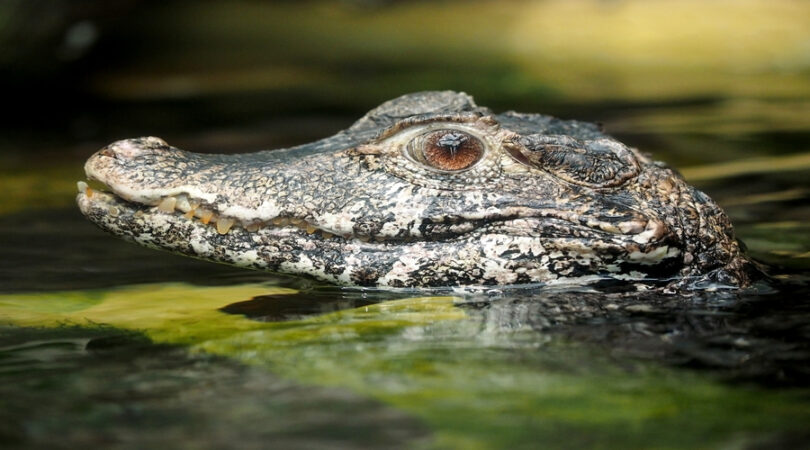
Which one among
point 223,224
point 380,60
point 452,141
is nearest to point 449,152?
point 452,141

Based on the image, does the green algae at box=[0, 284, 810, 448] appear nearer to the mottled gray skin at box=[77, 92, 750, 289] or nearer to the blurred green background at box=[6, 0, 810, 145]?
the mottled gray skin at box=[77, 92, 750, 289]

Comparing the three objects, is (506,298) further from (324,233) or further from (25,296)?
(25,296)

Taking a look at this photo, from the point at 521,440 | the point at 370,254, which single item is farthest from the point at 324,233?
the point at 521,440

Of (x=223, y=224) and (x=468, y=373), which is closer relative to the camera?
(x=468, y=373)

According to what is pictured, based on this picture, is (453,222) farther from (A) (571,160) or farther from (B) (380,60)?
(B) (380,60)

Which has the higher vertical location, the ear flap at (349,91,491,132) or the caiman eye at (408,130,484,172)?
the ear flap at (349,91,491,132)

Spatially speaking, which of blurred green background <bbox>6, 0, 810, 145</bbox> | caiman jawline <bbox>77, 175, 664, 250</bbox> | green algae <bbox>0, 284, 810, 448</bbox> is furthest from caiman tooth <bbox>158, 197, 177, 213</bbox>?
blurred green background <bbox>6, 0, 810, 145</bbox>
